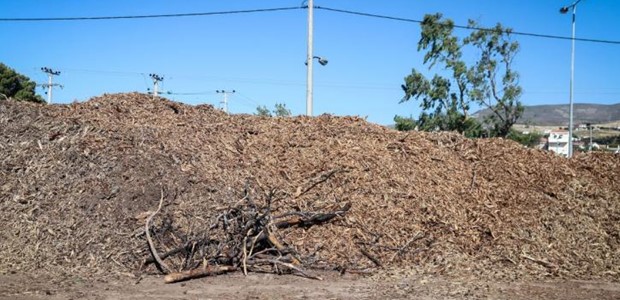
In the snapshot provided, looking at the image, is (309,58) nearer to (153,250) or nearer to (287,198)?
(287,198)

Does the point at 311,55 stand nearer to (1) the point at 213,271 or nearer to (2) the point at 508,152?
(2) the point at 508,152

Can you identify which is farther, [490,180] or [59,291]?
[490,180]

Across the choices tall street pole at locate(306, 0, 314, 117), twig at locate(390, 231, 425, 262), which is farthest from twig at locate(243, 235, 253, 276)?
tall street pole at locate(306, 0, 314, 117)

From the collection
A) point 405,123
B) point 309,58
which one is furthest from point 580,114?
point 309,58

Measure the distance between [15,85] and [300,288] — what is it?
37.8 m

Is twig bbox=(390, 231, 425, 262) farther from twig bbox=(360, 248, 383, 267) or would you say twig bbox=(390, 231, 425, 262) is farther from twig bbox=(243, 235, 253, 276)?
twig bbox=(243, 235, 253, 276)

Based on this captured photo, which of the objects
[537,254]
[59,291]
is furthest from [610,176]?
[59,291]

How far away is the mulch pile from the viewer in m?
5.98

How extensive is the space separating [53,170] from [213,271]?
3053mm

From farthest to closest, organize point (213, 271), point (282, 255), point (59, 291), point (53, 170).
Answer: point (53, 170), point (282, 255), point (213, 271), point (59, 291)

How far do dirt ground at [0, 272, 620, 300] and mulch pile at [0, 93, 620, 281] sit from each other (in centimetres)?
27

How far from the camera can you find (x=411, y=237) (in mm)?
6480

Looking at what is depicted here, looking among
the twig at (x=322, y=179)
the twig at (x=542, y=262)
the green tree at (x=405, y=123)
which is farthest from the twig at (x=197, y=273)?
the green tree at (x=405, y=123)

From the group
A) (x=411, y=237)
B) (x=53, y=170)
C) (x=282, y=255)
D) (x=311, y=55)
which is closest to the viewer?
(x=282, y=255)
